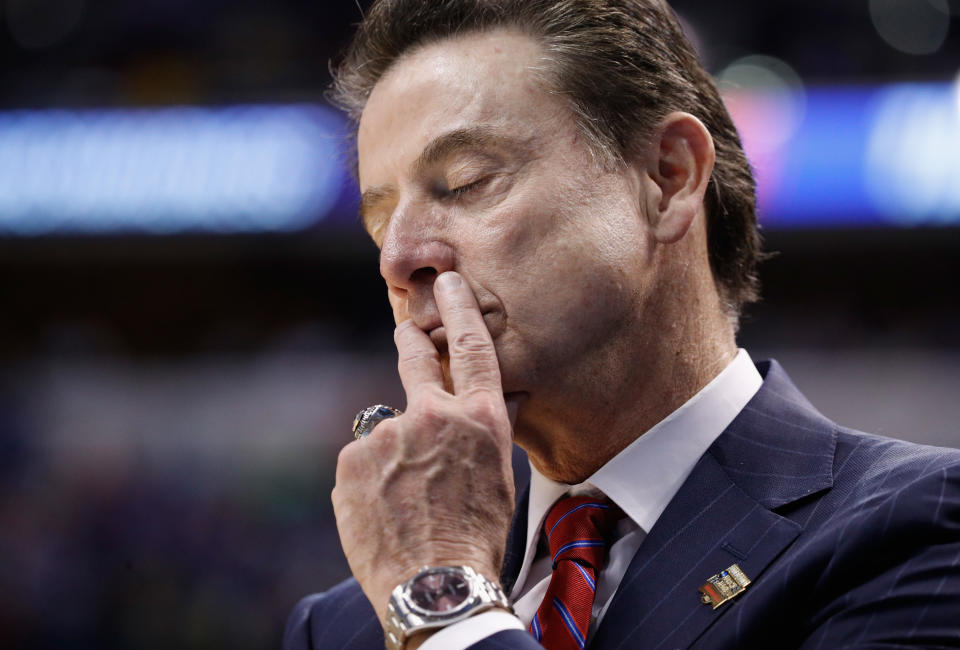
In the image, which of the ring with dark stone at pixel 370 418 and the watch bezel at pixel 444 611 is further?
the ring with dark stone at pixel 370 418

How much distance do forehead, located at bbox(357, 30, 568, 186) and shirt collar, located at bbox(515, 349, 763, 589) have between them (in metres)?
0.54

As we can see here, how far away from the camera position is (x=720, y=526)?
57.9 inches

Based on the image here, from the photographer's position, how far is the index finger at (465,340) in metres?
1.44

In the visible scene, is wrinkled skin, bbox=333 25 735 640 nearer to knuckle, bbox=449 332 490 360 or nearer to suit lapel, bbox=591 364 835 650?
knuckle, bbox=449 332 490 360

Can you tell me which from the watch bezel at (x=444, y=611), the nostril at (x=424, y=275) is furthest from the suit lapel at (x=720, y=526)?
the nostril at (x=424, y=275)

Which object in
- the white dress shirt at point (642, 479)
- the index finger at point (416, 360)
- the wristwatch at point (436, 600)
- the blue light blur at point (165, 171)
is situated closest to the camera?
the wristwatch at point (436, 600)

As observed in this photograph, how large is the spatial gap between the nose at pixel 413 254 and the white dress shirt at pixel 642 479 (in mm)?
429

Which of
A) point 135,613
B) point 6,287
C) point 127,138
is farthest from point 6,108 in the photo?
point 135,613

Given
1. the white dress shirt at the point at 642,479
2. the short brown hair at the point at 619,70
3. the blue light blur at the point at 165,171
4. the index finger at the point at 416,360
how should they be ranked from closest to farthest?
the index finger at the point at 416,360 → the white dress shirt at the point at 642,479 → the short brown hair at the point at 619,70 → the blue light blur at the point at 165,171

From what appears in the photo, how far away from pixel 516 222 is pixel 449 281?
0.46ft

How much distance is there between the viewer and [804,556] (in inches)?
52.7

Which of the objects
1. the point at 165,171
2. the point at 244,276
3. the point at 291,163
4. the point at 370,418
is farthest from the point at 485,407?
the point at 244,276

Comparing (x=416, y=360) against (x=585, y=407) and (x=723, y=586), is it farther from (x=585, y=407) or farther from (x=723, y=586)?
(x=723, y=586)

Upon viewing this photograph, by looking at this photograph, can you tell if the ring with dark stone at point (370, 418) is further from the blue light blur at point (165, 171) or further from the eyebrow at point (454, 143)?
the blue light blur at point (165, 171)
